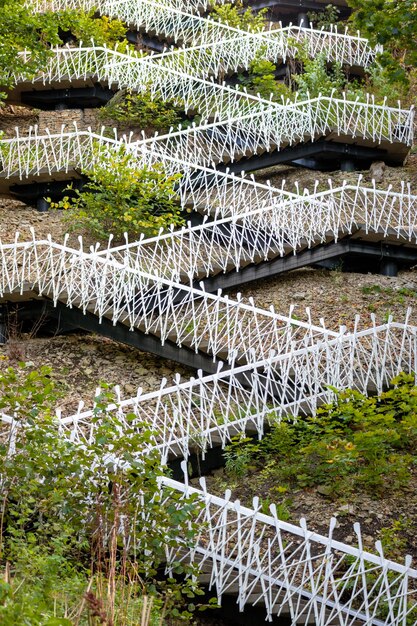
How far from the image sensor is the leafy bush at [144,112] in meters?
24.3

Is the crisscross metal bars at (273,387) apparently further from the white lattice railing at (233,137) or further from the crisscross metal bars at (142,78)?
the crisscross metal bars at (142,78)

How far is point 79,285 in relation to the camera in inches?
650

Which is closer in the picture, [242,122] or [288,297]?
[288,297]

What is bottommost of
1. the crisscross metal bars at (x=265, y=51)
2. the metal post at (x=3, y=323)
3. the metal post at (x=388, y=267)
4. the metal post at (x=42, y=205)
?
the metal post at (x=3, y=323)

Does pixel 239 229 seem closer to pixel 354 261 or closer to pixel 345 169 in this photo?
pixel 354 261

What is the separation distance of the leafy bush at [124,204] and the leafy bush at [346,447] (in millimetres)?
6092

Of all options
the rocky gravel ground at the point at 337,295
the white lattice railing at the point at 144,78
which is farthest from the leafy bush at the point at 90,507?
the white lattice railing at the point at 144,78

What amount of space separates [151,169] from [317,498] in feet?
32.7

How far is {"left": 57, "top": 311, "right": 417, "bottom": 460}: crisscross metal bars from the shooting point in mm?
13562

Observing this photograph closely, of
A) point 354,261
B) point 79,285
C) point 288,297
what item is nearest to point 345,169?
point 354,261

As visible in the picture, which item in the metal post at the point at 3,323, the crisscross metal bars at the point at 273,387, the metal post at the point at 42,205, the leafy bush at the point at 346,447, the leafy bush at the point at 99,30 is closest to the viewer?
the leafy bush at the point at 346,447

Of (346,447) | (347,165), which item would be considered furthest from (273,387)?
(347,165)

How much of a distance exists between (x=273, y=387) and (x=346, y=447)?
2050 millimetres

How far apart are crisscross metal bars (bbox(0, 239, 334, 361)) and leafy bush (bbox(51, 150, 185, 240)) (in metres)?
2.25
